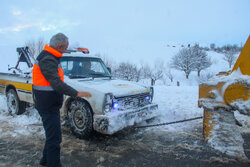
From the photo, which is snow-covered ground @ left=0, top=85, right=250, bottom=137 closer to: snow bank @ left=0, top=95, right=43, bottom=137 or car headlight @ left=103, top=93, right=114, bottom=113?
snow bank @ left=0, top=95, right=43, bottom=137

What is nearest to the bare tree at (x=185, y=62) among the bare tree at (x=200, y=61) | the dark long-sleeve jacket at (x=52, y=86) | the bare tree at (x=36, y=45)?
the bare tree at (x=200, y=61)

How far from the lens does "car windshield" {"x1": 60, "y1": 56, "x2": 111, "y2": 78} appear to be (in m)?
4.79

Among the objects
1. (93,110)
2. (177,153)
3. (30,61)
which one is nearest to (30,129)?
(93,110)

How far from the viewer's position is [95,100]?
3775 mm

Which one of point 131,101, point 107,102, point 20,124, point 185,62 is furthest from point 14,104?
point 185,62

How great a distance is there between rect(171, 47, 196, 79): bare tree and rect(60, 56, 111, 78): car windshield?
Result: 120 ft

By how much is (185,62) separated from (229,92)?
39895 mm

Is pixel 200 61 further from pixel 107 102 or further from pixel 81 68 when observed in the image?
pixel 107 102

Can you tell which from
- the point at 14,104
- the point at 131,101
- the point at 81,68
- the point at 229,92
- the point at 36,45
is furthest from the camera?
the point at 36,45

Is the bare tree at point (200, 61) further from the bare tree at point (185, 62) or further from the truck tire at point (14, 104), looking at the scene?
the truck tire at point (14, 104)

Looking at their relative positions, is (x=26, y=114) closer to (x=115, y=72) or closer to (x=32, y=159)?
(x=32, y=159)

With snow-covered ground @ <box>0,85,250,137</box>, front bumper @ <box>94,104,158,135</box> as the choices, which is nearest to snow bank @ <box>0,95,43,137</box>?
snow-covered ground @ <box>0,85,250,137</box>

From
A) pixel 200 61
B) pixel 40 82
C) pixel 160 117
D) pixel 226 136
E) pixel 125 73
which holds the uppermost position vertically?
pixel 200 61

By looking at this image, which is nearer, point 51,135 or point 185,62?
point 51,135
